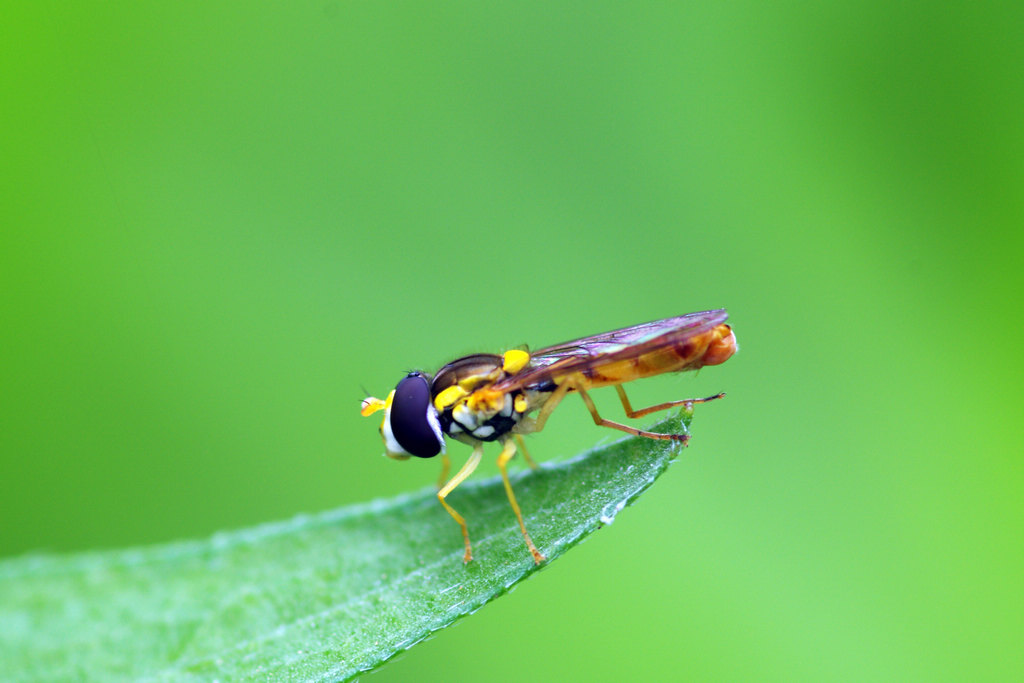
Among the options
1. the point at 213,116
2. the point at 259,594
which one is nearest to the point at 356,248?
the point at 213,116

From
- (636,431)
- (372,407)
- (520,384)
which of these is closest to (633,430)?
(636,431)

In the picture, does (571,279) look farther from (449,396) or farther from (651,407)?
(449,396)

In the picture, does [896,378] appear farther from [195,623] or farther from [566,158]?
[195,623]

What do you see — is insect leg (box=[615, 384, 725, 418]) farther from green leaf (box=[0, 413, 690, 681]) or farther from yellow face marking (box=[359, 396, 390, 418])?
yellow face marking (box=[359, 396, 390, 418])

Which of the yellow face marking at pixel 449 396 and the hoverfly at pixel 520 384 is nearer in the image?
the hoverfly at pixel 520 384

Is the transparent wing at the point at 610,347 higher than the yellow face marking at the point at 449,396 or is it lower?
lower

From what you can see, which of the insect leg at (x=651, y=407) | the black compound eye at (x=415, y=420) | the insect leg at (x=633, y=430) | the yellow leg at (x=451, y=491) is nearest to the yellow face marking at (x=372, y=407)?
the black compound eye at (x=415, y=420)

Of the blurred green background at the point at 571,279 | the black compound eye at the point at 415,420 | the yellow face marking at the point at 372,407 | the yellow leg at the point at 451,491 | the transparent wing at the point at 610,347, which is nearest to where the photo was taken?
the yellow leg at the point at 451,491

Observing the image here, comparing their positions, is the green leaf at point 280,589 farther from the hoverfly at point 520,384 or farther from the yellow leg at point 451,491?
the hoverfly at point 520,384
